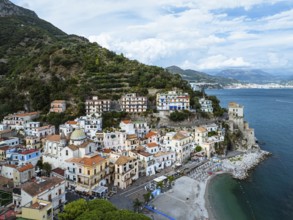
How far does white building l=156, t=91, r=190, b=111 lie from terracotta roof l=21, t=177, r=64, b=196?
34987mm

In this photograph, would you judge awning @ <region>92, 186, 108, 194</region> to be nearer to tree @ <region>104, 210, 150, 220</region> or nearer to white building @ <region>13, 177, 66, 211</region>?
white building @ <region>13, 177, 66, 211</region>

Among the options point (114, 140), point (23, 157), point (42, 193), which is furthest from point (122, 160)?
point (23, 157)

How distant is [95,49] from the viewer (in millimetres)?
94562

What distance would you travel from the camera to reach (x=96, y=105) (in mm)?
59938

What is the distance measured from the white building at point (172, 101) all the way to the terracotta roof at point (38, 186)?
35.0 meters

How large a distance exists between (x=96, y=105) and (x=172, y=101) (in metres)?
17.4

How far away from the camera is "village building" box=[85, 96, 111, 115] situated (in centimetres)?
5978

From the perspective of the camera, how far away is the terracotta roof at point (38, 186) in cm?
2842

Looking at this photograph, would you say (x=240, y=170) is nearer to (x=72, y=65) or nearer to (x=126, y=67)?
(x=126, y=67)

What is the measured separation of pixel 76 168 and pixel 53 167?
7.41m

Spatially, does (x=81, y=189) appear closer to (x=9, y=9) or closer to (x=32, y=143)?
(x=32, y=143)

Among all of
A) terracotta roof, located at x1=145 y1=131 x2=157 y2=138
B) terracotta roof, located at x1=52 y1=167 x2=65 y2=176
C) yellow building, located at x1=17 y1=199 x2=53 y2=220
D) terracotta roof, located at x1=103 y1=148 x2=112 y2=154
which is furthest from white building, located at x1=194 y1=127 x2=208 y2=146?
yellow building, located at x1=17 y1=199 x2=53 y2=220

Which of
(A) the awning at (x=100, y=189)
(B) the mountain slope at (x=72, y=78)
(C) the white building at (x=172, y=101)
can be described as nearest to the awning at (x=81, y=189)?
(A) the awning at (x=100, y=189)

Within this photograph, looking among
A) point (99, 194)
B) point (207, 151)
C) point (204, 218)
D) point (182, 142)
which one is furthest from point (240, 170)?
point (99, 194)
